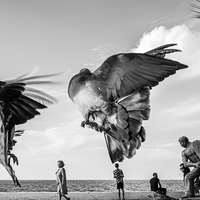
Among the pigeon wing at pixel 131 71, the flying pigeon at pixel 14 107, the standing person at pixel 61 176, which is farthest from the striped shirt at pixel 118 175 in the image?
the pigeon wing at pixel 131 71

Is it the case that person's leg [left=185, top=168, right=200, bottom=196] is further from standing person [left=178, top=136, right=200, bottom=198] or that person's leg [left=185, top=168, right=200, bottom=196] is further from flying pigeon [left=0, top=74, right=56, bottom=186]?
flying pigeon [left=0, top=74, right=56, bottom=186]

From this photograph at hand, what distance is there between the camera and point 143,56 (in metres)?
5.44

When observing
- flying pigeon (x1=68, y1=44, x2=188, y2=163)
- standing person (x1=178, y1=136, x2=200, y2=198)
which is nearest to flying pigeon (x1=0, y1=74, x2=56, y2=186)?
flying pigeon (x1=68, y1=44, x2=188, y2=163)

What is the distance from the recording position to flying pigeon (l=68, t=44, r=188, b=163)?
18.0 feet

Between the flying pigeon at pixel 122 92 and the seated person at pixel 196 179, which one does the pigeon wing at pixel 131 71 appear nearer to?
the flying pigeon at pixel 122 92

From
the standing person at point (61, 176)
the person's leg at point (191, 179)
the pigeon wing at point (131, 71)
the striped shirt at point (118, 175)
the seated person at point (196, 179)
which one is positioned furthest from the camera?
the striped shirt at point (118, 175)

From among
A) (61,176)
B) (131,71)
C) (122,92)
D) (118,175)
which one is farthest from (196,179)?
(118,175)

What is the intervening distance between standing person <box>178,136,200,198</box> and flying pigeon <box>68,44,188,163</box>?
3.27 feet

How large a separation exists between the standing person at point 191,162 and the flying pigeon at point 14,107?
9.41 feet

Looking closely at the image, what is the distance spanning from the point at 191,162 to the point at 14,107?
12.0 feet

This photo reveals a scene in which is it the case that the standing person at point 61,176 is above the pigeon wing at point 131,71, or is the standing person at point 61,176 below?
below

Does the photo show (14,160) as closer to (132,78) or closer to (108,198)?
(132,78)

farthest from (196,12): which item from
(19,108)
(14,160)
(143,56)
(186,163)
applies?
(14,160)

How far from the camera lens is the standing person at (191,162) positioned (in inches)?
239
